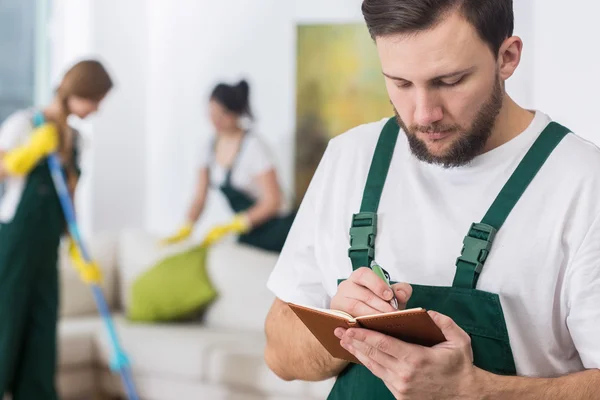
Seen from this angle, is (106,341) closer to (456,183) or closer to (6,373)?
(6,373)

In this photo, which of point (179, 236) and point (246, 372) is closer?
point (246, 372)

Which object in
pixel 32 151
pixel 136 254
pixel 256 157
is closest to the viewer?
pixel 32 151

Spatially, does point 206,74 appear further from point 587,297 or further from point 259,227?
point 587,297

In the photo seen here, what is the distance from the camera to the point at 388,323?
3.24 ft

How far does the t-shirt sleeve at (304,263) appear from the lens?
125 centimetres

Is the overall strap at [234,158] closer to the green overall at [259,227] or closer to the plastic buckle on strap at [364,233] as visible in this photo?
the green overall at [259,227]

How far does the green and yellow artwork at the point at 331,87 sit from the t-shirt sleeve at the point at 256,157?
1.57ft

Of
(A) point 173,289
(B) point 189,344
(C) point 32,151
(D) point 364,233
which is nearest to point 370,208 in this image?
(D) point 364,233

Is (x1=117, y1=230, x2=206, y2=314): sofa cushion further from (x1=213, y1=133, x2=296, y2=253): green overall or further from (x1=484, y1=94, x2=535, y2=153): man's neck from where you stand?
A: (x1=484, y1=94, x2=535, y2=153): man's neck

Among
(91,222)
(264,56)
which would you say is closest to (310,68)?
(264,56)

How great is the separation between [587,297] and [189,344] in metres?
2.54

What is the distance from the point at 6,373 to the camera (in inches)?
119

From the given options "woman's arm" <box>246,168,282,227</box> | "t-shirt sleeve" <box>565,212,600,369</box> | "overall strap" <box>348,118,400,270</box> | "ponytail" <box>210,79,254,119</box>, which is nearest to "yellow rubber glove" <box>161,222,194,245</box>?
"woman's arm" <box>246,168,282,227</box>

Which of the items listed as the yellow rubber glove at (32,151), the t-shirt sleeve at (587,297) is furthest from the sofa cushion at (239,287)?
the t-shirt sleeve at (587,297)
